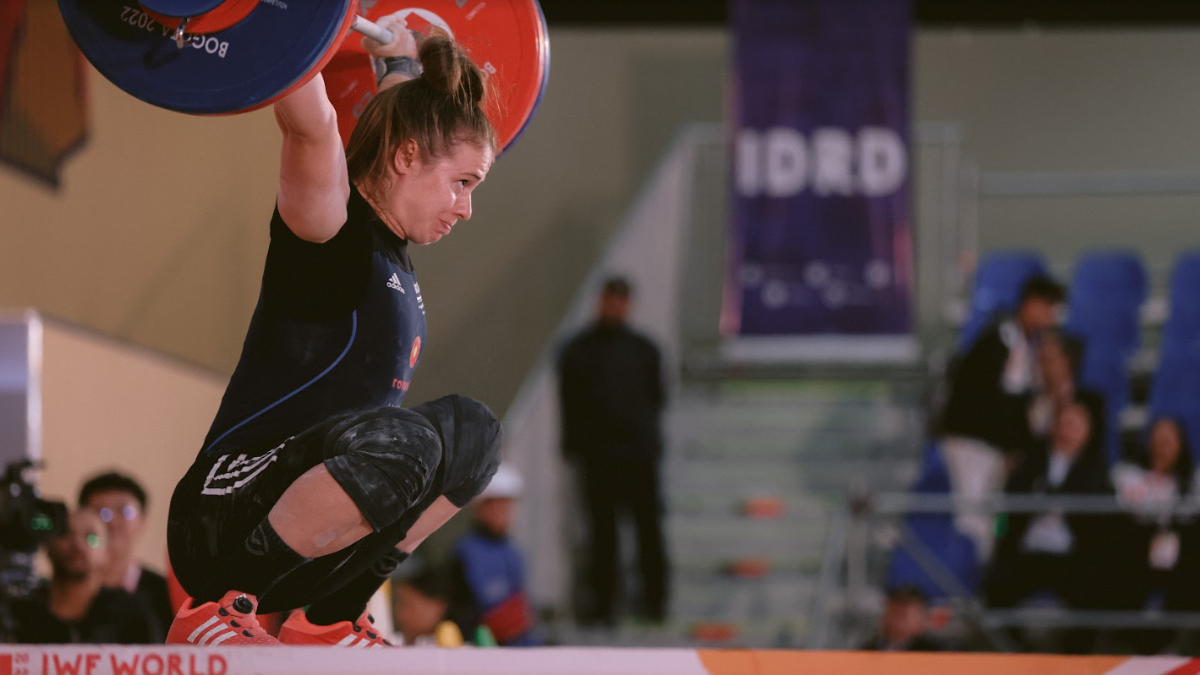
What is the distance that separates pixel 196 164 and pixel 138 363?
236 centimetres

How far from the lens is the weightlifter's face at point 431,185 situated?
78.4 inches

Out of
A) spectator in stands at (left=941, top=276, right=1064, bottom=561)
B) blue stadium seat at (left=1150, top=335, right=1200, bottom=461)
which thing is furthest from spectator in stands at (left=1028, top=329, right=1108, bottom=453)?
blue stadium seat at (left=1150, top=335, right=1200, bottom=461)

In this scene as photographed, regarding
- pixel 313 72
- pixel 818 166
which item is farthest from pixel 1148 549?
pixel 313 72

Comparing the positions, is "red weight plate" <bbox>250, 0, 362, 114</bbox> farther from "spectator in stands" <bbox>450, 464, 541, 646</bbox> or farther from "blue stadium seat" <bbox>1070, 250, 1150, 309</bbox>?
"blue stadium seat" <bbox>1070, 250, 1150, 309</bbox>

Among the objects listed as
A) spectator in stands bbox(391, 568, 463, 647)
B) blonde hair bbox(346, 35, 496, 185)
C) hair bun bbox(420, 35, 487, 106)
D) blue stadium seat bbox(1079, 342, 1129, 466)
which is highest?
hair bun bbox(420, 35, 487, 106)

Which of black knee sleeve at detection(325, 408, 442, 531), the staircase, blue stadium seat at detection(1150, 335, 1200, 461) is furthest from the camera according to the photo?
blue stadium seat at detection(1150, 335, 1200, 461)

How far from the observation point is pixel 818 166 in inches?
292

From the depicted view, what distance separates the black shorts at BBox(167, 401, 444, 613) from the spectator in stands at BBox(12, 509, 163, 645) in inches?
46.3

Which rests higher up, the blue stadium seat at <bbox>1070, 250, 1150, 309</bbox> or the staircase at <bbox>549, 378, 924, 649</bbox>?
the blue stadium seat at <bbox>1070, 250, 1150, 309</bbox>

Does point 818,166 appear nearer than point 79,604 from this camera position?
No

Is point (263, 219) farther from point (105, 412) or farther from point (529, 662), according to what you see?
point (105, 412)

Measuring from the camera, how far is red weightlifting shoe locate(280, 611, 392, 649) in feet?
6.86

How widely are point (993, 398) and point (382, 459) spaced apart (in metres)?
4.64

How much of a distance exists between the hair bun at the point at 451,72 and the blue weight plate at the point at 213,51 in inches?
9.2
